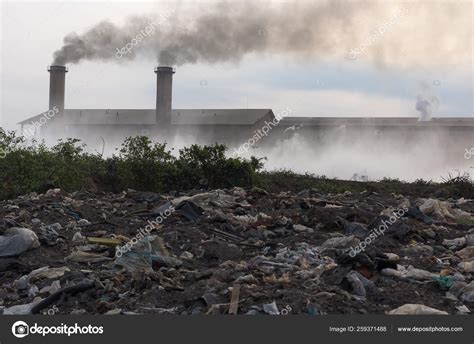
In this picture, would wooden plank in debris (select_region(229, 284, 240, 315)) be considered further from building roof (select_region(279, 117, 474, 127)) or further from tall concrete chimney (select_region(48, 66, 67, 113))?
tall concrete chimney (select_region(48, 66, 67, 113))

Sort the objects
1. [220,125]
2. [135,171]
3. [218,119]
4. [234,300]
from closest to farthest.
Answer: [234,300], [135,171], [220,125], [218,119]

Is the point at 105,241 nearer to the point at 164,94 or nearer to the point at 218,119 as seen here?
the point at 164,94

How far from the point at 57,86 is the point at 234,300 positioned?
29.9m

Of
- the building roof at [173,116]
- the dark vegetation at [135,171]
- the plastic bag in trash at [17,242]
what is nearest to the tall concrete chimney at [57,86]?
the building roof at [173,116]

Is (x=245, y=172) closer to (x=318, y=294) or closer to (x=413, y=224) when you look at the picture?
(x=413, y=224)

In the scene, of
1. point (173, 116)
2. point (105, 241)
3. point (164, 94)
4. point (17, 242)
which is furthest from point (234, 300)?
point (173, 116)

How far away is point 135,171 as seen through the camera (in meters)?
19.2

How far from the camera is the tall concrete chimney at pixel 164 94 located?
1348 inches

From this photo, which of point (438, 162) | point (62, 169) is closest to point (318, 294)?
point (62, 169)

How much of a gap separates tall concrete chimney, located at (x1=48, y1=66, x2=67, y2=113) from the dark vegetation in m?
13.6

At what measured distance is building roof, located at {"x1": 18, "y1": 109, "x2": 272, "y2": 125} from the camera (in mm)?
35281

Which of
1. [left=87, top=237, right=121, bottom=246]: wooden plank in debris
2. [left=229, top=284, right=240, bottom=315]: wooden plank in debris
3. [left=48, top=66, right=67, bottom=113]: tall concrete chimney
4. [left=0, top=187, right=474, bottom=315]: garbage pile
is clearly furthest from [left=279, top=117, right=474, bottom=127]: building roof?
[left=229, top=284, right=240, bottom=315]: wooden plank in debris

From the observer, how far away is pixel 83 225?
36.7ft

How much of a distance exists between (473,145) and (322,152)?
692 centimetres
